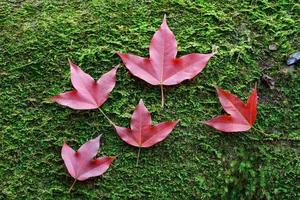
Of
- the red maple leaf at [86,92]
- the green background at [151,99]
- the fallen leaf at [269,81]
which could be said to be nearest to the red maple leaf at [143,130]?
the green background at [151,99]

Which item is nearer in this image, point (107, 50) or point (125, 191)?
point (125, 191)

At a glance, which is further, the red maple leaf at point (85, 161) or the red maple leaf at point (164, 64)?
the red maple leaf at point (164, 64)

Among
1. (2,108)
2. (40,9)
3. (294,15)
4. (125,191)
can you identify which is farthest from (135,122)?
(294,15)

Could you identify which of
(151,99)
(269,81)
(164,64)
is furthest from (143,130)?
(269,81)

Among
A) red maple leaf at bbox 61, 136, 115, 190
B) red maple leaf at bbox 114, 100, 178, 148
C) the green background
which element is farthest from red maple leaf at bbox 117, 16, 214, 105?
red maple leaf at bbox 61, 136, 115, 190

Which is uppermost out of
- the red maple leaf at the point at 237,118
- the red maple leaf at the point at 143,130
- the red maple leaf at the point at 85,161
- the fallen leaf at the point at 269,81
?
the fallen leaf at the point at 269,81

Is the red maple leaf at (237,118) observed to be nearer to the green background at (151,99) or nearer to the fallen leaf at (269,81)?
the green background at (151,99)

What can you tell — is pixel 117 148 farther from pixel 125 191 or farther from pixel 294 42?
pixel 294 42
